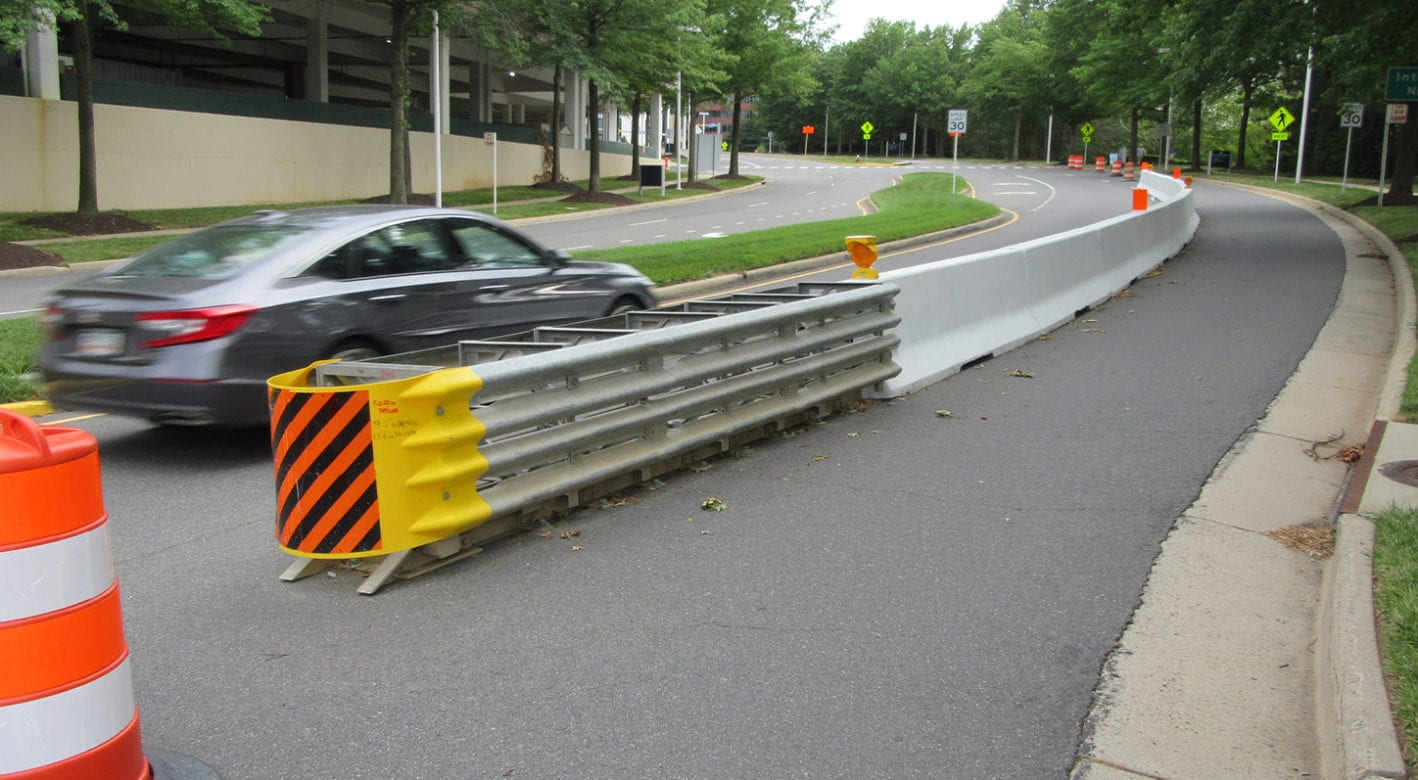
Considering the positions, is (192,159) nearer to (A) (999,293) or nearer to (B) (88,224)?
(B) (88,224)

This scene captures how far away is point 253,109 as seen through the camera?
108 feet

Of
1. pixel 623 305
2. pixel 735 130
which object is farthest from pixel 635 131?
pixel 623 305

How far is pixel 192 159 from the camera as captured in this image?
30.6m

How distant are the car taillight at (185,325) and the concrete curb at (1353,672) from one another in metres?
6.05

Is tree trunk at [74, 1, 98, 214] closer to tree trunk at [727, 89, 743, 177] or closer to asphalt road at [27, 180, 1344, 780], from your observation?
asphalt road at [27, 180, 1344, 780]

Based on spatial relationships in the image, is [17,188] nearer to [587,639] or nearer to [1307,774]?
[587,639]

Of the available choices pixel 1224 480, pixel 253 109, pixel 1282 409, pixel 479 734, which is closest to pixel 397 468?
pixel 479 734

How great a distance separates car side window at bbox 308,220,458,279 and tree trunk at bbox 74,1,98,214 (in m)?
19.5

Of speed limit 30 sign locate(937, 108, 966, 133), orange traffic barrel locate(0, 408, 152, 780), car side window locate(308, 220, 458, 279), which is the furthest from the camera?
speed limit 30 sign locate(937, 108, 966, 133)

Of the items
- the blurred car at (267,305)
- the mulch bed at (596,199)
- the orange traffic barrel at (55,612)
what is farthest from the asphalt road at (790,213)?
the orange traffic barrel at (55,612)

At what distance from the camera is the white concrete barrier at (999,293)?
9.80 m

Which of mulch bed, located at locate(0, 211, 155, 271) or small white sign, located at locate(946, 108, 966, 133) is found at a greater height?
small white sign, located at locate(946, 108, 966, 133)

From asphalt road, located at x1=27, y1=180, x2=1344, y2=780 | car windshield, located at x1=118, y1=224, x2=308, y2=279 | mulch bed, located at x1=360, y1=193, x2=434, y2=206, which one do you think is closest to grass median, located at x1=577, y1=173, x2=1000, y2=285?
car windshield, located at x1=118, y1=224, x2=308, y2=279

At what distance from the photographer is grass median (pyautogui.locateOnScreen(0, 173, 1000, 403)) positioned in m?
9.51
